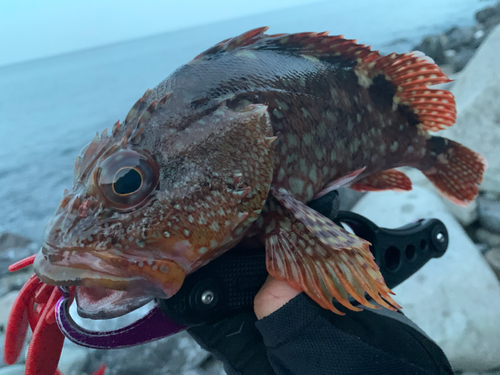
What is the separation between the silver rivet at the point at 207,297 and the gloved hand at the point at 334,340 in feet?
0.58

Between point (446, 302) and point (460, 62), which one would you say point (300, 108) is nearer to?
point (446, 302)

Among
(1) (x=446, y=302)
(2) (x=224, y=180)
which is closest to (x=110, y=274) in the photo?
(2) (x=224, y=180)

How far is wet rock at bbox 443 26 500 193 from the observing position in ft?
14.2

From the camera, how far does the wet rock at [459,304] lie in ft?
7.93

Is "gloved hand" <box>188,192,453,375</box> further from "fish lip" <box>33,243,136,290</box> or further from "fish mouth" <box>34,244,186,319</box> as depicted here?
"fish lip" <box>33,243,136,290</box>

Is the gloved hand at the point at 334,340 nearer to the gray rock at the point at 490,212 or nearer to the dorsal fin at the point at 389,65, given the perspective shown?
the dorsal fin at the point at 389,65

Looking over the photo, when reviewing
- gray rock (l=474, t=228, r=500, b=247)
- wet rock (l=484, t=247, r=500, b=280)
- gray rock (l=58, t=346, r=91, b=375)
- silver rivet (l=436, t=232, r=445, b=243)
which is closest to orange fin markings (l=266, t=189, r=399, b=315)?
silver rivet (l=436, t=232, r=445, b=243)

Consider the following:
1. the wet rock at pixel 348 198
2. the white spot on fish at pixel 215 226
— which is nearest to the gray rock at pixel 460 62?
the wet rock at pixel 348 198

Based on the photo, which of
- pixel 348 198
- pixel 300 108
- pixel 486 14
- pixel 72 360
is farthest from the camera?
pixel 486 14

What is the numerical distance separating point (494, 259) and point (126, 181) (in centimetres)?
397

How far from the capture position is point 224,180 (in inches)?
42.1

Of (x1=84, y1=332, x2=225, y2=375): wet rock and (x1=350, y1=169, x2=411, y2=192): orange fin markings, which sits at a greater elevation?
(x1=350, y1=169, x2=411, y2=192): orange fin markings

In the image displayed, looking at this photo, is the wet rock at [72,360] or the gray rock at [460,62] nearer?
the wet rock at [72,360]

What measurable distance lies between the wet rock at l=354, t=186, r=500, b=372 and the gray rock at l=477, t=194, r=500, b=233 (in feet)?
3.85
